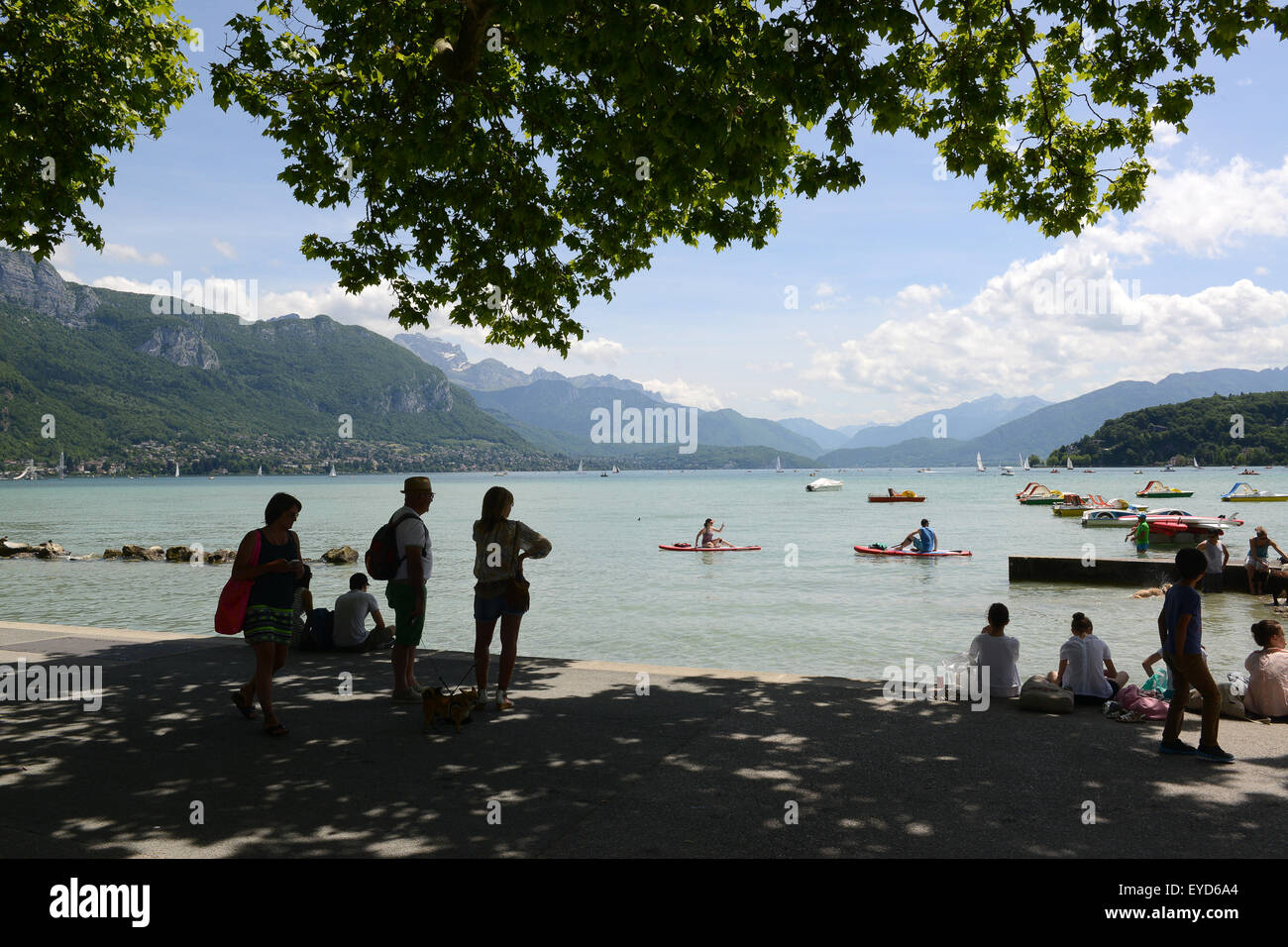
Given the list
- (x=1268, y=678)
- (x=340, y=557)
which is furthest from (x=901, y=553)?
(x=1268, y=678)

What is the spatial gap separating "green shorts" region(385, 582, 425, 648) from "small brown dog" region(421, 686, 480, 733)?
80 centimetres

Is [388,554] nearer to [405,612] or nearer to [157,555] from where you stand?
[405,612]

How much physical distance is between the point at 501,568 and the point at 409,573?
0.90 metres

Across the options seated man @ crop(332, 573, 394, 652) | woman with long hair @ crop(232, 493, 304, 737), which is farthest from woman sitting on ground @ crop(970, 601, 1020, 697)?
seated man @ crop(332, 573, 394, 652)

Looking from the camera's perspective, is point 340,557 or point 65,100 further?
point 340,557

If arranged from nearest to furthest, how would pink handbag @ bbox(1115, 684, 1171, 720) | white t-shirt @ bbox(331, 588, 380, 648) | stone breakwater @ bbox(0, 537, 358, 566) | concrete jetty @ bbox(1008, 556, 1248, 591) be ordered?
1. pink handbag @ bbox(1115, 684, 1171, 720)
2. white t-shirt @ bbox(331, 588, 380, 648)
3. concrete jetty @ bbox(1008, 556, 1248, 591)
4. stone breakwater @ bbox(0, 537, 358, 566)

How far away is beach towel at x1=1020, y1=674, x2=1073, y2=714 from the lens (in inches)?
305

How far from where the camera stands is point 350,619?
10891 mm

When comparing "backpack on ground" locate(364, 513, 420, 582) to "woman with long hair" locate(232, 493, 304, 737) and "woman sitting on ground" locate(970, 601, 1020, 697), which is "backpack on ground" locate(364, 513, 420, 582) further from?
"woman sitting on ground" locate(970, 601, 1020, 697)

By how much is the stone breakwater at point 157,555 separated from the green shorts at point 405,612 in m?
30.1

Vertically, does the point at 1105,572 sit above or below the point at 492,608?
below

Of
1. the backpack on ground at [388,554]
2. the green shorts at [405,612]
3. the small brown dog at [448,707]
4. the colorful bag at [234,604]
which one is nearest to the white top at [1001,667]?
the small brown dog at [448,707]
